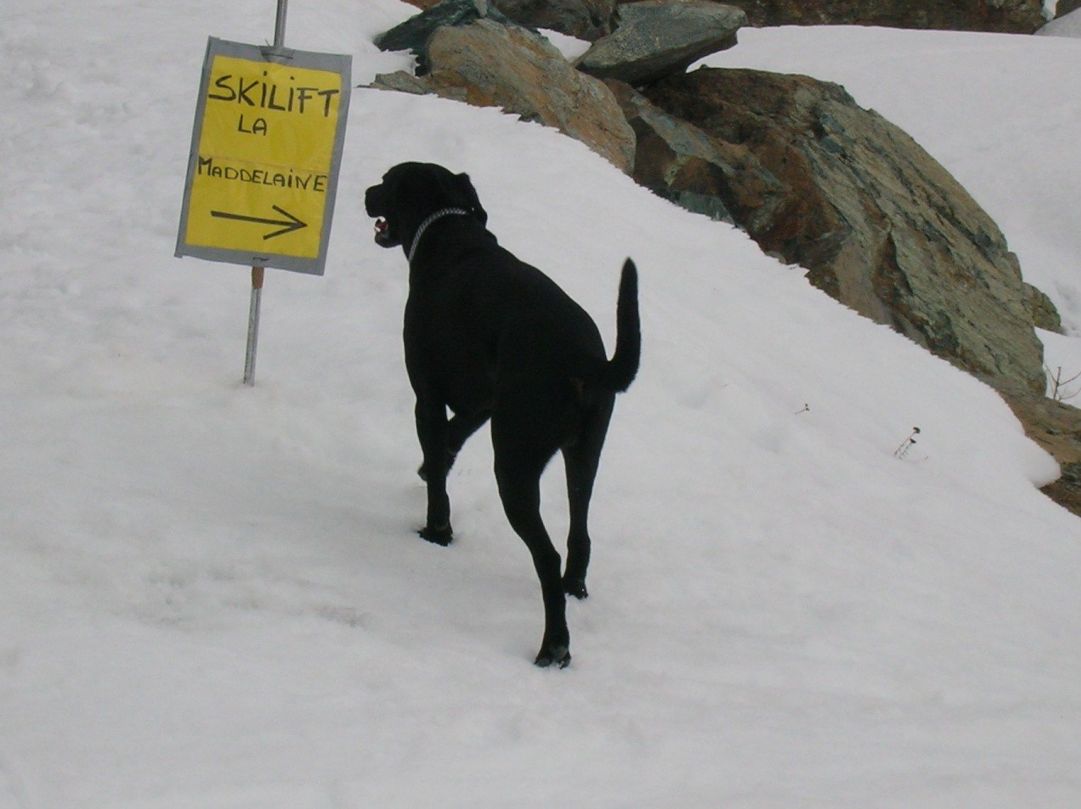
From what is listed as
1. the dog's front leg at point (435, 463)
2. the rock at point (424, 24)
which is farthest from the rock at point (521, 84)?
the dog's front leg at point (435, 463)

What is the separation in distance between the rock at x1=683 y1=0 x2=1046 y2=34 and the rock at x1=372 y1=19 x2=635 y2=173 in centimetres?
1640

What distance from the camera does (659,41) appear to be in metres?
11.9

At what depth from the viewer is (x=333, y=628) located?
362 cm

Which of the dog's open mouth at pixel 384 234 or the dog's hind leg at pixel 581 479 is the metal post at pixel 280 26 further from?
the dog's hind leg at pixel 581 479

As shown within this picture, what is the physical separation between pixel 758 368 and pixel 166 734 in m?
4.87

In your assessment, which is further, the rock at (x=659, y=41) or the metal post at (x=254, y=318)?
the rock at (x=659, y=41)

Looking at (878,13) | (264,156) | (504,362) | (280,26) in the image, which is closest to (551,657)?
(504,362)

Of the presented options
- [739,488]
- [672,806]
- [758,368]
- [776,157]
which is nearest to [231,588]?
[672,806]

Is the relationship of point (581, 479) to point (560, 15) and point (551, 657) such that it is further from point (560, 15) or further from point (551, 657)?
point (560, 15)

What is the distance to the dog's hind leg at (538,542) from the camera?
3760mm

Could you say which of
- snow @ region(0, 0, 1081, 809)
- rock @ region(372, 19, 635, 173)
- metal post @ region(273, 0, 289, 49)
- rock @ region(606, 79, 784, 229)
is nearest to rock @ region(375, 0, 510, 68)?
rock @ region(372, 19, 635, 173)

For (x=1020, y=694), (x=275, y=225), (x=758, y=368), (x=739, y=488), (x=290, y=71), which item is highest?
(x=290, y=71)

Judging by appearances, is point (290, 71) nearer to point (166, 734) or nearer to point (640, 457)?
point (640, 457)

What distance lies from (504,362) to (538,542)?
0.60m
